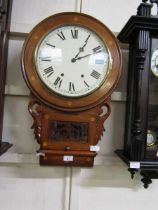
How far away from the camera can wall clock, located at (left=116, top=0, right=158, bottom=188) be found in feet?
2.62

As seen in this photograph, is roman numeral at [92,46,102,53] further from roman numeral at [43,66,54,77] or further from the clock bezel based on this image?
roman numeral at [43,66,54,77]

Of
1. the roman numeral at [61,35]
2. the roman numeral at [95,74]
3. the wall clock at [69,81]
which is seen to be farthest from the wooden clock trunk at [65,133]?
the roman numeral at [61,35]

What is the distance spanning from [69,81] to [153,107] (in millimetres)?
303

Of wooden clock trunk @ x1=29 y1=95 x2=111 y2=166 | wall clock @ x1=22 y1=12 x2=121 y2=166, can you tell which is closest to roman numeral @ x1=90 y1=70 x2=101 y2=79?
wall clock @ x1=22 y1=12 x2=121 y2=166

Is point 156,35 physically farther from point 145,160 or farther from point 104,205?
point 104,205

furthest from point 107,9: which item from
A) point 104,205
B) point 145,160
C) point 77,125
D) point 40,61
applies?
point 104,205

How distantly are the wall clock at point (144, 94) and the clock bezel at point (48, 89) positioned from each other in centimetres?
7

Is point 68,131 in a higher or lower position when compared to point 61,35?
lower

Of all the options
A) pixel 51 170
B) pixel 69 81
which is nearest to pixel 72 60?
pixel 69 81

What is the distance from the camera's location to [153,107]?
85cm

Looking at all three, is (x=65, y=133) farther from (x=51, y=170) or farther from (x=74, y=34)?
(x=74, y=34)

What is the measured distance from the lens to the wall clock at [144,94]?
0.80 metres

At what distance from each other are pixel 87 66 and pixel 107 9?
297 millimetres

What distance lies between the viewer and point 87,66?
858 millimetres
